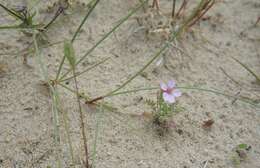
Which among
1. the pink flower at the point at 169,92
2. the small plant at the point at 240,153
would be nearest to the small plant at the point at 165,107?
the pink flower at the point at 169,92

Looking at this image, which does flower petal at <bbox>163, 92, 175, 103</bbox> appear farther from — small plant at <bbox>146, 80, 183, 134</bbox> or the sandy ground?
the sandy ground

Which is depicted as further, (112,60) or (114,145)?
(112,60)

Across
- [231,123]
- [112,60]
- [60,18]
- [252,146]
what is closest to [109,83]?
[112,60]

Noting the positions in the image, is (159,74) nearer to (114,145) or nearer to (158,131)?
(158,131)

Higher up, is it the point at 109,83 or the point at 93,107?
the point at 109,83

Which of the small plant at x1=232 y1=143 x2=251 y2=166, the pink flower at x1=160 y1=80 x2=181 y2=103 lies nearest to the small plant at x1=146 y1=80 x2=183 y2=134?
the pink flower at x1=160 y1=80 x2=181 y2=103

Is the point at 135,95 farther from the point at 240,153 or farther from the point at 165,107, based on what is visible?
the point at 240,153
